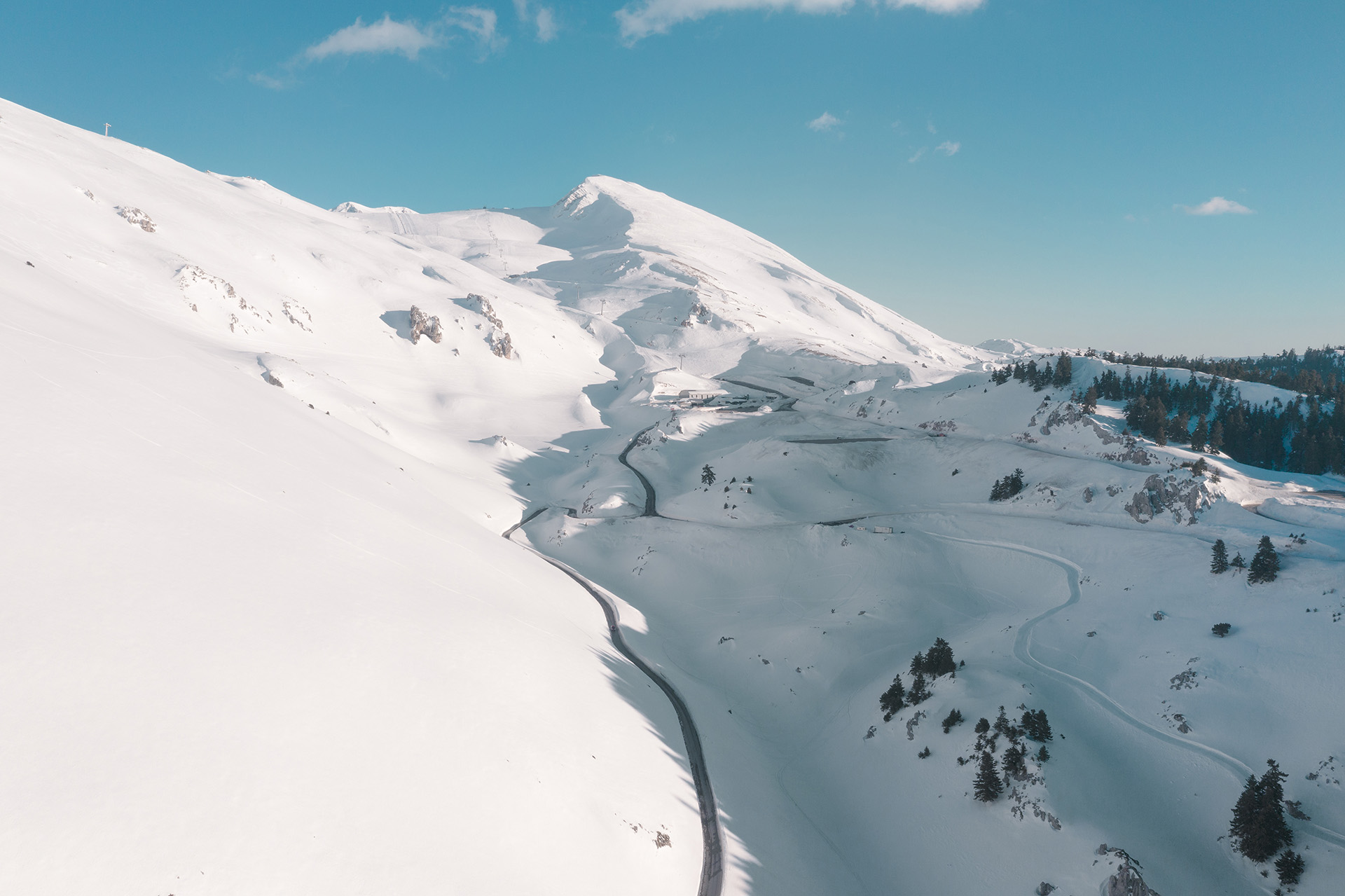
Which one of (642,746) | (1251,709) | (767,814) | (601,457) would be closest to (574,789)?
(642,746)

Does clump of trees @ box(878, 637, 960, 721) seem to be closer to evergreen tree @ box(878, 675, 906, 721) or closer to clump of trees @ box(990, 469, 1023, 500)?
evergreen tree @ box(878, 675, 906, 721)

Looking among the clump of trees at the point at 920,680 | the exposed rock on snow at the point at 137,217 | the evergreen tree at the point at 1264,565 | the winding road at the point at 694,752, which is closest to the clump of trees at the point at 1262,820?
the clump of trees at the point at 920,680

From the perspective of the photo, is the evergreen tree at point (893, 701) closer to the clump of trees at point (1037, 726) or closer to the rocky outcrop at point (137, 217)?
the clump of trees at point (1037, 726)

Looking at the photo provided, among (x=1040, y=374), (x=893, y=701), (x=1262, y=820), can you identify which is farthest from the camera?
(x=1040, y=374)

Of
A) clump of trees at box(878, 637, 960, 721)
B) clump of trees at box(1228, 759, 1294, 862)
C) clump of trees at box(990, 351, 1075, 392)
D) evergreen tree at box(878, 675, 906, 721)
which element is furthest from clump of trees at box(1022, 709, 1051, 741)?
clump of trees at box(990, 351, 1075, 392)

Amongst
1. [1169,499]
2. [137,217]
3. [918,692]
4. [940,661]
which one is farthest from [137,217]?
[1169,499]

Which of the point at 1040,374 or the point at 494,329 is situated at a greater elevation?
the point at 1040,374

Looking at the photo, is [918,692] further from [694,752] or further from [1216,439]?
[1216,439]
